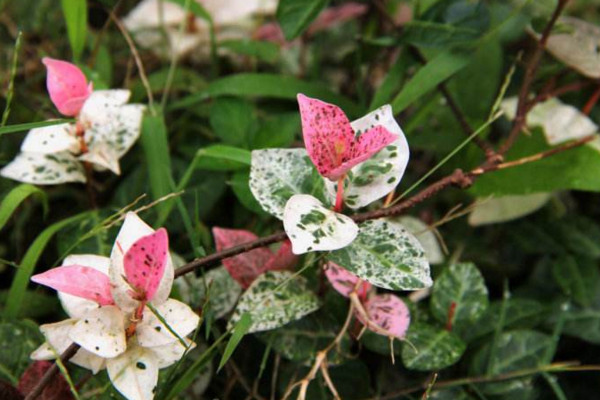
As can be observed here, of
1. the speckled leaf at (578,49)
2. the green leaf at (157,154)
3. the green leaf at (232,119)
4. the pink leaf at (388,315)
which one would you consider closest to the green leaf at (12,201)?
the green leaf at (157,154)

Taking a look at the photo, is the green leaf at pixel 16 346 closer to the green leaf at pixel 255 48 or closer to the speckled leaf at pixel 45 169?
the speckled leaf at pixel 45 169

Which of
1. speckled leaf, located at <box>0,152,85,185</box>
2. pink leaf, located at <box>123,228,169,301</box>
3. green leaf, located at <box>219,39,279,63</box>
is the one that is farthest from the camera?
green leaf, located at <box>219,39,279,63</box>

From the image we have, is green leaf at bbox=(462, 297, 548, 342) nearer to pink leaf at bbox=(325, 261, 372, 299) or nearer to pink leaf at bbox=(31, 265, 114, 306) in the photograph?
pink leaf at bbox=(325, 261, 372, 299)

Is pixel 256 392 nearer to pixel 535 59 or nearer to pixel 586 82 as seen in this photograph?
pixel 535 59

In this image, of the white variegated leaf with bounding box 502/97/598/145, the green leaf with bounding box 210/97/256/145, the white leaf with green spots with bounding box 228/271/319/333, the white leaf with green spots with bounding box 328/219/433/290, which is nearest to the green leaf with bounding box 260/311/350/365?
the white leaf with green spots with bounding box 228/271/319/333

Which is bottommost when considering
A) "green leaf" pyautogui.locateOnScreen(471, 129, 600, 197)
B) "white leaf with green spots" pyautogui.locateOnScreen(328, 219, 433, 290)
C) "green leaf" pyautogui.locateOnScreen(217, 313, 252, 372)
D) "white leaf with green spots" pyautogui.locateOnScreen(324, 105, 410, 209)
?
"green leaf" pyautogui.locateOnScreen(471, 129, 600, 197)

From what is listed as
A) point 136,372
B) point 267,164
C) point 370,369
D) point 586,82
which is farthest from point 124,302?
point 586,82
